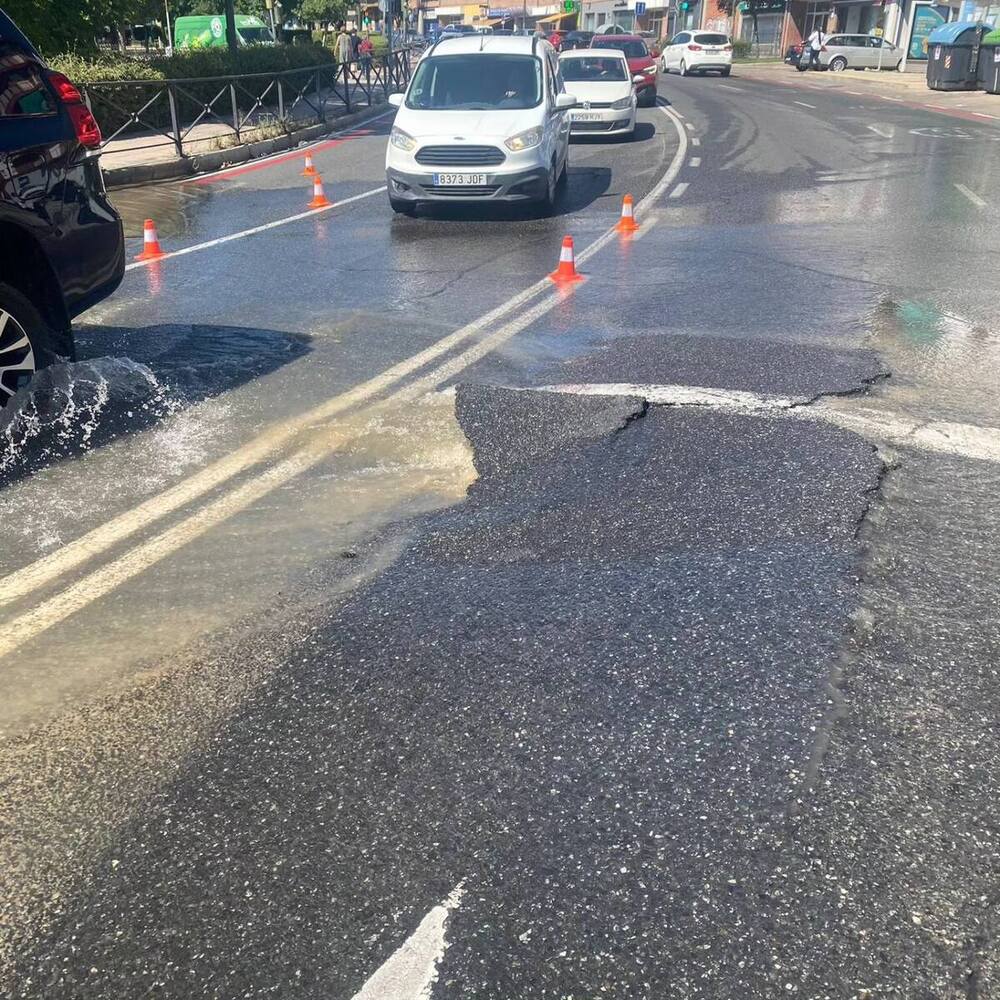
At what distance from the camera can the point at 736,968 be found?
2240 millimetres

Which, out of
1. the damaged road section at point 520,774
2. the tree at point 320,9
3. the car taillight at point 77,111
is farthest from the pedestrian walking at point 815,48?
the damaged road section at point 520,774

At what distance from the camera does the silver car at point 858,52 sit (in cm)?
5153

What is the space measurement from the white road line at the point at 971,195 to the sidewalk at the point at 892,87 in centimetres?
1212

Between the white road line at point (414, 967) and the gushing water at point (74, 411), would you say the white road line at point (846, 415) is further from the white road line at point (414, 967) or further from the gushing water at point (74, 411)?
the white road line at point (414, 967)

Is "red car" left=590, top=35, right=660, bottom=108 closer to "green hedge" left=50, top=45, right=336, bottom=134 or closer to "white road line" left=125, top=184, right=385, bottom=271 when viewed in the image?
"green hedge" left=50, top=45, right=336, bottom=134

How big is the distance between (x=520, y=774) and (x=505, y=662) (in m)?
0.57

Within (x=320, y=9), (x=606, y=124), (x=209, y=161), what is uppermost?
(x=320, y=9)

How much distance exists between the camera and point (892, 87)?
39.7m

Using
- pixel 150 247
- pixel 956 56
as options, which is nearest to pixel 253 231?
pixel 150 247

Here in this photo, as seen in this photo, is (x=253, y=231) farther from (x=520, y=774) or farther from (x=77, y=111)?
(x=520, y=774)

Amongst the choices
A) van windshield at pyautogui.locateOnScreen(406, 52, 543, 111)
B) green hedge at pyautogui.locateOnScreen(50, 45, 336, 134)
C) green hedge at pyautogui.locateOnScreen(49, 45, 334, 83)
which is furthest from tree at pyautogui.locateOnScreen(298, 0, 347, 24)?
van windshield at pyautogui.locateOnScreen(406, 52, 543, 111)

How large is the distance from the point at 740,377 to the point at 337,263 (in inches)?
196

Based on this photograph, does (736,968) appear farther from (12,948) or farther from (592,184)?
(592,184)

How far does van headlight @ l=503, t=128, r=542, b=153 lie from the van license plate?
461mm
